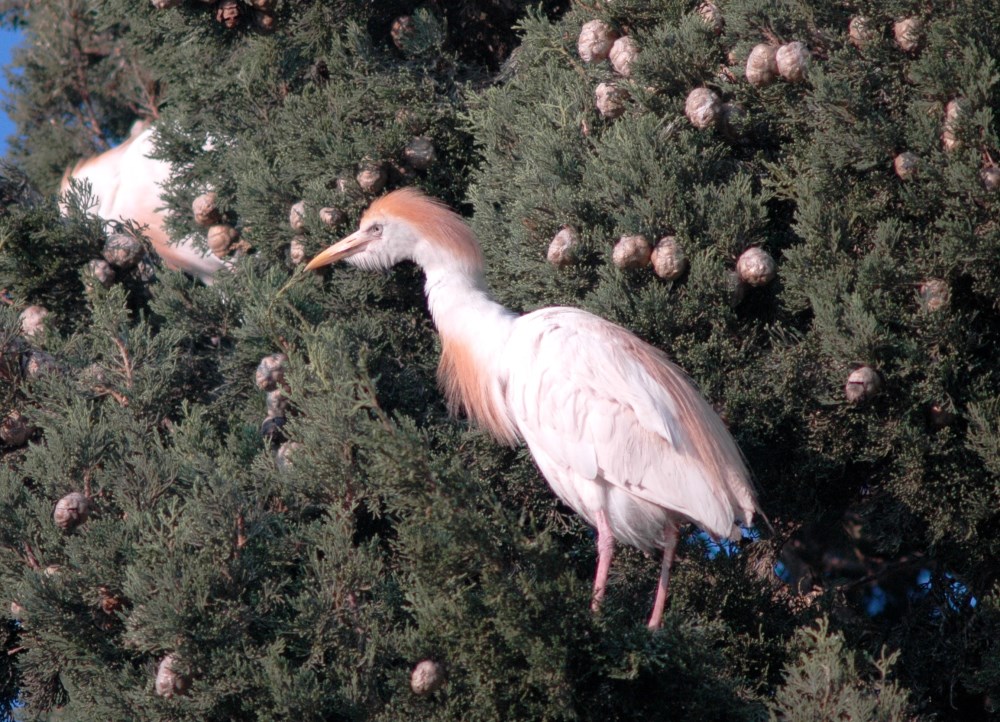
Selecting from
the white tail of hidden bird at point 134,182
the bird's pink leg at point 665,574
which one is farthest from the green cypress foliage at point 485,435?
the white tail of hidden bird at point 134,182

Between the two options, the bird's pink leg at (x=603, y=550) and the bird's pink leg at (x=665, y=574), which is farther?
the bird's pink leg at (x=603, y=550)

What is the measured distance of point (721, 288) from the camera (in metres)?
3.61

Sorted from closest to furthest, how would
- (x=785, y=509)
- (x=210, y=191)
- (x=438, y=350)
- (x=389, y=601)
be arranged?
(x=389, y=601)
(x=785, y=509)
(x=438, y=350)
(x=210, y=191)

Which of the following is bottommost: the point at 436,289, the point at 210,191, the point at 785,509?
the point at 785,509

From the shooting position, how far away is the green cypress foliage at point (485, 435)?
2949 millimetres

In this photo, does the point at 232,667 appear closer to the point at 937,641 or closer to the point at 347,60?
the point at 937,641

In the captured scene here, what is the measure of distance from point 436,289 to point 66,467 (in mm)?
1298

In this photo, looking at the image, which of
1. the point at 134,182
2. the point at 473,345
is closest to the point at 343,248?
the point at 473,345

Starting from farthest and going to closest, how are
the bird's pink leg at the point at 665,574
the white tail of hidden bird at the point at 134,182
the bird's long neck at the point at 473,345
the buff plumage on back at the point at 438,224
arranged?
1. the white tail of hidden bird at the point at 134,182
2. the buff plumage on back at the point at 438,224
3. the bird's long neck at the point at 473,345
4. the bird's pink leg at the point at 665,574

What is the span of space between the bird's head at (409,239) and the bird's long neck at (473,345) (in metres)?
0.06

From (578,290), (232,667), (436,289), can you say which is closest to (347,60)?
(436,289)

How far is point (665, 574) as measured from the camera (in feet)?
11.5

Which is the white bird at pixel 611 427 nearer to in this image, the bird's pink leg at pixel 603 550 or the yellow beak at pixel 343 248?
the bird's pink leg at pixel 603 550

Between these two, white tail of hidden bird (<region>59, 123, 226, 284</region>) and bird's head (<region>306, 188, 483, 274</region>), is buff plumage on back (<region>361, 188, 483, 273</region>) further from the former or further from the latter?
white tail of hidden bird (<region>59, 123, 226, 284</region>)
